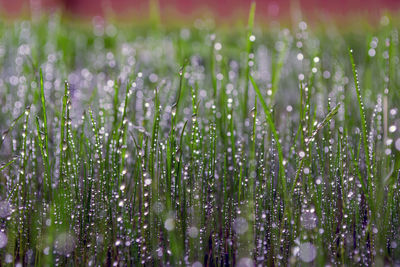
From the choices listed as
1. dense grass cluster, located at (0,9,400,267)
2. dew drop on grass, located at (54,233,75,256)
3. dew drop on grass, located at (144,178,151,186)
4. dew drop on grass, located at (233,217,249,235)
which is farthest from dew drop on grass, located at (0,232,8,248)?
dew drop on grass, located at (233,217,249,235)

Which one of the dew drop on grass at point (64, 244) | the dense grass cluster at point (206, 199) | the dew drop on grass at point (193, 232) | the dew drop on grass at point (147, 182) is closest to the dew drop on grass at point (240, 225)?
the dense grass cluster at point (206, 199)

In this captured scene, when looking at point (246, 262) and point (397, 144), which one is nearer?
point (246, 262)

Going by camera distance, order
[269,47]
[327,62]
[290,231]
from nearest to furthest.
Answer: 1. [290,231]
2. [327,62]
3. [269,47]

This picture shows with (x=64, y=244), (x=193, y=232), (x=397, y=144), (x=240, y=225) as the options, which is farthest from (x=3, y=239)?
(x=397, y=144)

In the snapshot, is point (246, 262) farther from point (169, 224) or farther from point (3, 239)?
point (3, 239)

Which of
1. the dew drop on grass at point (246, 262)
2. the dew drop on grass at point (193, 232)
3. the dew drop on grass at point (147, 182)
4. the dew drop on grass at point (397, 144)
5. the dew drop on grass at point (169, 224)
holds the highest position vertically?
the dew drop on grass at point (397, 144)

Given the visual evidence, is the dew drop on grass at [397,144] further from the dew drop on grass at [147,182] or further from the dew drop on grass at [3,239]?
the dew drop on grass at [3,239]

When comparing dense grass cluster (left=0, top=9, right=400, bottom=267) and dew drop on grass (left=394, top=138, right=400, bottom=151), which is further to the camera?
dew drop on grass (left=394, top=138, right=400, bottom=151)

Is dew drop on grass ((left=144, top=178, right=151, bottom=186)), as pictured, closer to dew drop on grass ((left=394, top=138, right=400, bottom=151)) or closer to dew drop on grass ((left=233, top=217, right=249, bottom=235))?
dew drop on grass ((left=233, top=217, right=249, bottom=235))

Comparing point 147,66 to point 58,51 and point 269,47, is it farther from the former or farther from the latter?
point 269,47

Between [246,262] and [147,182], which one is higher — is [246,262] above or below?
below

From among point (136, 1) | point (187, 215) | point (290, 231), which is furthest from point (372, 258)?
point (136, 1)
